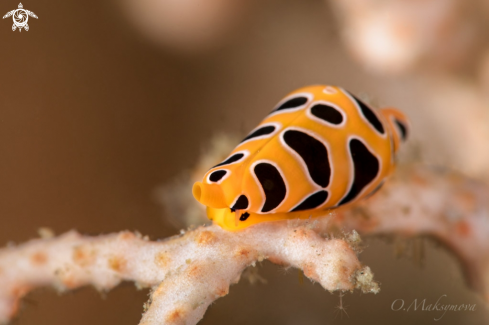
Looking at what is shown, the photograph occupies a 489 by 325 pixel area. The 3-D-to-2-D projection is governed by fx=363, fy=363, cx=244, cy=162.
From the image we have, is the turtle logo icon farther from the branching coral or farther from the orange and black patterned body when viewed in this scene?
the orange and black patterned body

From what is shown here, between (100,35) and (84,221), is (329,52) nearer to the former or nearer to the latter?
(100,35)

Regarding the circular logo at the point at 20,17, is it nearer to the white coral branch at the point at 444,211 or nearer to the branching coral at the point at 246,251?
the branching coral at the point at 246,251

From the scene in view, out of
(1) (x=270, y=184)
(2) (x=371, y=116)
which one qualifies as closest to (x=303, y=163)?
(1) (x=270, y=184)

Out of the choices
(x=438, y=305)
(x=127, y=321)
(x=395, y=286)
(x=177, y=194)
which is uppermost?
(x=177, y=194)

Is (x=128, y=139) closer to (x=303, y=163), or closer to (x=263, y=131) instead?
(x=263, y=131)

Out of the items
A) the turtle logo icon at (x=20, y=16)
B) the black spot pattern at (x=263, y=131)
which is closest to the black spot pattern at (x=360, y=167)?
the black spot pattern at (x=263, y=131)

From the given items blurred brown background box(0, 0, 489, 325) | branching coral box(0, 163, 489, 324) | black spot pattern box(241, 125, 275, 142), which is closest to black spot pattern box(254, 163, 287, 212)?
branching coral box(0, 163, 489, 324)

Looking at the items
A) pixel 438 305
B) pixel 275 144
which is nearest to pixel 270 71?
pixel 275 144
